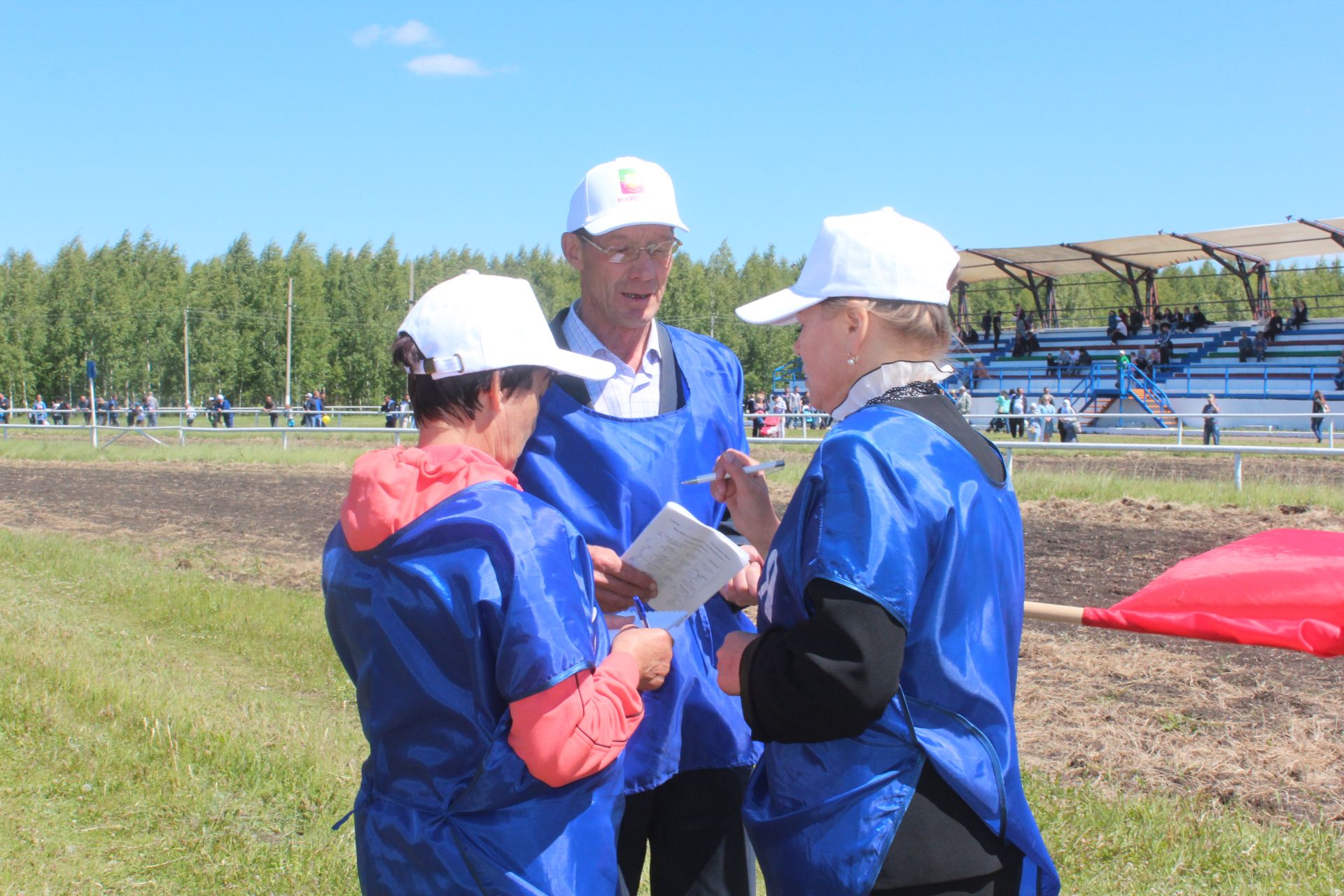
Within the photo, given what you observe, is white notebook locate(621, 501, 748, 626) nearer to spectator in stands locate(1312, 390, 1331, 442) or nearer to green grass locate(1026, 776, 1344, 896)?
green grass locate(1026, 776, 1344, 896)

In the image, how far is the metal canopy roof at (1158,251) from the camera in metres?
35.0

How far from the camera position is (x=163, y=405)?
233 feet

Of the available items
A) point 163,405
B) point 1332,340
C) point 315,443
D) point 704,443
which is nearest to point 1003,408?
point 1332,340

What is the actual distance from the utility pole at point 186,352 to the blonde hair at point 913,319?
2613 inches

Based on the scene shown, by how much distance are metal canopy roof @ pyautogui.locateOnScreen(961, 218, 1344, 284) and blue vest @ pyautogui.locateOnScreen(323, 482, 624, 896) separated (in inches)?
1447

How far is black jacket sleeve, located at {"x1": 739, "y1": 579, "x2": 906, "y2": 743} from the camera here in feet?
5.91

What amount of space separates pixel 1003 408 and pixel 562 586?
35.0 m

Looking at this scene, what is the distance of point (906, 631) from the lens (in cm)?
186

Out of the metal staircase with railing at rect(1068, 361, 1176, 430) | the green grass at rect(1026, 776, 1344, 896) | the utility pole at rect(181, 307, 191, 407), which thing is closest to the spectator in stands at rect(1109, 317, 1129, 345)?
the metal staircase with railing at rect(1068, 361, 1176, 430)

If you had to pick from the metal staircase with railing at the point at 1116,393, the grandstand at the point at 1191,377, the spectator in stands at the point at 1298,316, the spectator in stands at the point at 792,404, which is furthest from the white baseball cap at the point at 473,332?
the spectator in stands at the point at 1298,316

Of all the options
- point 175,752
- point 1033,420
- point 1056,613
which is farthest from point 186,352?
point 1056,613

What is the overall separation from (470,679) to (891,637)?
700 millimetres

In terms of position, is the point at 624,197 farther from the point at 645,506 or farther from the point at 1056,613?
the point at 1056,613

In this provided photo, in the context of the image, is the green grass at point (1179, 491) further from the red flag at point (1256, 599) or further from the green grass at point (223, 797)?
the red flag at point (1256, 599)
